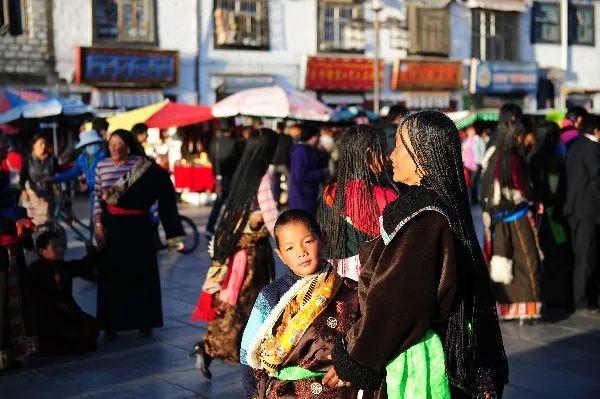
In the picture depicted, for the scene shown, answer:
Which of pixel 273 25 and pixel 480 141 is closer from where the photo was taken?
pixel 480 141

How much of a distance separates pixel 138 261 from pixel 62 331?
839mm

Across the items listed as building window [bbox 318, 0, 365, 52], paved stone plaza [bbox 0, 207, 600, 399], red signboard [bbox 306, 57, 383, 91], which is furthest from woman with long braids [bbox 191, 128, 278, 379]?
building window [bbox 318, 0, 365, 52]

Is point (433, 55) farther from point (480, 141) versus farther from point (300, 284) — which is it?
point (300, 284)

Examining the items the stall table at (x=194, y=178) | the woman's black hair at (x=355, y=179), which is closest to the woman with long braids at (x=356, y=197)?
the woman's black hair at (x=355, y=179)

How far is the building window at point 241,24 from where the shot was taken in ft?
79.9

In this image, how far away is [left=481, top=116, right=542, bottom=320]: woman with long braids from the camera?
24.9 ft

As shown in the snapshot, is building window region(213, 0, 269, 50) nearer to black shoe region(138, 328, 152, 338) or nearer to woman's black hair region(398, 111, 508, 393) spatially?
black shoe region(138, 328, 152, 338)

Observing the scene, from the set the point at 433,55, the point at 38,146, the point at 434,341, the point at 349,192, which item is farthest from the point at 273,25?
the point at 434,341

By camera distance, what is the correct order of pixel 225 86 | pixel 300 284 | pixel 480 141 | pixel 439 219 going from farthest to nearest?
pixel 225 86 < pixel 480 141 < pixel 300 284 < pixel 439 219

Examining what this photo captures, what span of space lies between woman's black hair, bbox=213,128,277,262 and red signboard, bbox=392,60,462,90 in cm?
2174

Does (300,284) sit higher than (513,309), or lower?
higher

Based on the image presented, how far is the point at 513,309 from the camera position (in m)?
7.67

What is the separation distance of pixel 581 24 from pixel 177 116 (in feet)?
60.0

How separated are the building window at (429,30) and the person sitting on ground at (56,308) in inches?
855
